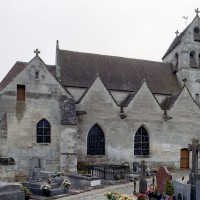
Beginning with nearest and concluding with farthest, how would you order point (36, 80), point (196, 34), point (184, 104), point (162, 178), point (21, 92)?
point (162, 178)
point (21, 92)
point (36, 80)
point (184, 104)
point (196, 34)

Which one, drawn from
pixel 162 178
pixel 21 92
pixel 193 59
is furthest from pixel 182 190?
pixel 193 59

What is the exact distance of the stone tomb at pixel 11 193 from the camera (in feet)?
41.5

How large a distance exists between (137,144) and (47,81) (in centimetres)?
933

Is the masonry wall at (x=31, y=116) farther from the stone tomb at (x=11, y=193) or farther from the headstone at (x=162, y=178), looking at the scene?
the headstone at (x=162, y=178)

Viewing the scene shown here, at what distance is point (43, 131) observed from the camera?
23.9m

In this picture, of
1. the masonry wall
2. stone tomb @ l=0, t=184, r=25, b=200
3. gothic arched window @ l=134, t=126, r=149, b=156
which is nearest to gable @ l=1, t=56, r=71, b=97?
the masonry wall

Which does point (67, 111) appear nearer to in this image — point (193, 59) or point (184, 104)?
point (184, 104)

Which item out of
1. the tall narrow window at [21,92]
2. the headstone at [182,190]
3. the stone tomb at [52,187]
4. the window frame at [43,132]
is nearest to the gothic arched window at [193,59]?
the window frame at [43,132]

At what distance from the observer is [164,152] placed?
92.2 ft

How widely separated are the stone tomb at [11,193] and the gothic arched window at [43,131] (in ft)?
34.0

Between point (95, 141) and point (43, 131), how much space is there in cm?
463

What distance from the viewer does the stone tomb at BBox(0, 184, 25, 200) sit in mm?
12658

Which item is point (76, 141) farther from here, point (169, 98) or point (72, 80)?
point (169, 98)

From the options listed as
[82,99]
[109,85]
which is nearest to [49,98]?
[82,99]
